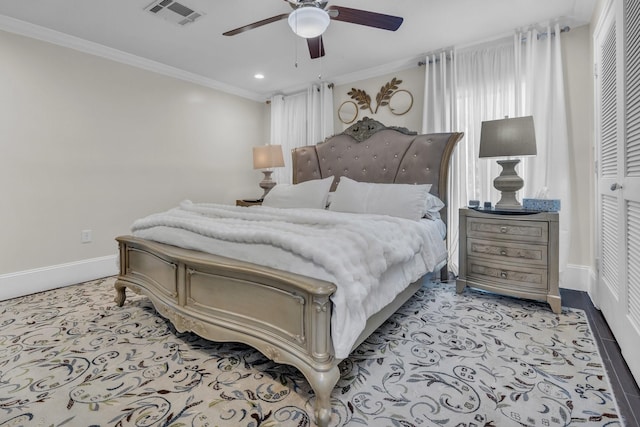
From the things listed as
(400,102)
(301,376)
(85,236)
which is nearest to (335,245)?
(301,376)

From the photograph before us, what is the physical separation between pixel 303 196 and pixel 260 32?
5.55 feet

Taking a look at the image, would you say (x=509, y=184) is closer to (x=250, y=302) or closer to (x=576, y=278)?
(x=576, y=278)

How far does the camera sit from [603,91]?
2359mm

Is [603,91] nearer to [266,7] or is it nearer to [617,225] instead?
[617,225]

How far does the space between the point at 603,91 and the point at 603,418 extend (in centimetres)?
227

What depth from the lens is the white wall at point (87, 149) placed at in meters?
2.94

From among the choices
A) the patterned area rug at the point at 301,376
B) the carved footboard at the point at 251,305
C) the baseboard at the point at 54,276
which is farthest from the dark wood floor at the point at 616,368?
the baseboard at the point at 54,276

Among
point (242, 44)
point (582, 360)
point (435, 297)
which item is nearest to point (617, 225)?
point (582, 360)

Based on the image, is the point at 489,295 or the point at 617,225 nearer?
the point at 617,225

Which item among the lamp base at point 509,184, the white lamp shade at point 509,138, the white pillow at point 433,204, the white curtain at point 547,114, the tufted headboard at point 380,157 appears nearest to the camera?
the white lamp shade at point 509,138

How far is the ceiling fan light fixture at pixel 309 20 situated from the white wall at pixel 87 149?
258 centimetres

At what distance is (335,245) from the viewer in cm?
152

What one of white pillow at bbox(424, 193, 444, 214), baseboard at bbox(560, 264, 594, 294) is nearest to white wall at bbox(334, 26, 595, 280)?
baseboard at bbox(560, 264, 594, 294)

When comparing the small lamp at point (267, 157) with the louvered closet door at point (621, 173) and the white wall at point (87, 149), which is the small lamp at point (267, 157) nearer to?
the white wall at point (87, 149)
